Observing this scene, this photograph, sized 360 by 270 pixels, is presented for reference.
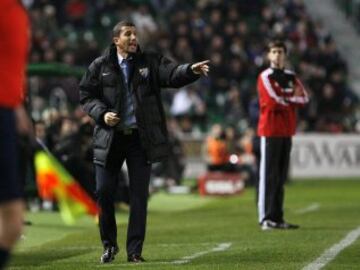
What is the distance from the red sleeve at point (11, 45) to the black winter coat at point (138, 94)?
4325 mm

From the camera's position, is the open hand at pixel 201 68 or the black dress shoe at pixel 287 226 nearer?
the open hand at pixel 201 68

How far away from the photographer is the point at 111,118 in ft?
37.7

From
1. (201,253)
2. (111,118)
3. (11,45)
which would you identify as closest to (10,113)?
(11,45)

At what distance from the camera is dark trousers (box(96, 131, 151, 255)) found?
38.5 ft

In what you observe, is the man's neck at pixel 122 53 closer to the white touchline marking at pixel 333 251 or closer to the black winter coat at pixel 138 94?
the black winter coat at pixel 138 94

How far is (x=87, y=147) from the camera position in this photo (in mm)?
21406

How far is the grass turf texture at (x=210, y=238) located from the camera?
11727 mm

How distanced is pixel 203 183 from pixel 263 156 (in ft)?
38.5

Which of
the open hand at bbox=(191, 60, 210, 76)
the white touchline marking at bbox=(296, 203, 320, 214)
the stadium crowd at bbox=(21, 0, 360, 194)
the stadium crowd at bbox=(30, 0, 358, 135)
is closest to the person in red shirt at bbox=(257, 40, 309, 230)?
the white touchline marking at bbox=(296, 203, 320, 214)

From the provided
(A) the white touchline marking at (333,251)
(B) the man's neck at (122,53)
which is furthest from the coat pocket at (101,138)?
(A) the white touchline marking at (333,251)

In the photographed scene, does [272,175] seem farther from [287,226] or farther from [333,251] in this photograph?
[333,251]

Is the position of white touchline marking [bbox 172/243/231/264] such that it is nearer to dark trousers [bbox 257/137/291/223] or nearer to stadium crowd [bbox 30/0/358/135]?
dark trousers [bbox 257/137/291/223]

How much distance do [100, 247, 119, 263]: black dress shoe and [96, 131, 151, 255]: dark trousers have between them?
0.16ft

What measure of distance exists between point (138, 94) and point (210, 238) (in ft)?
11.7
